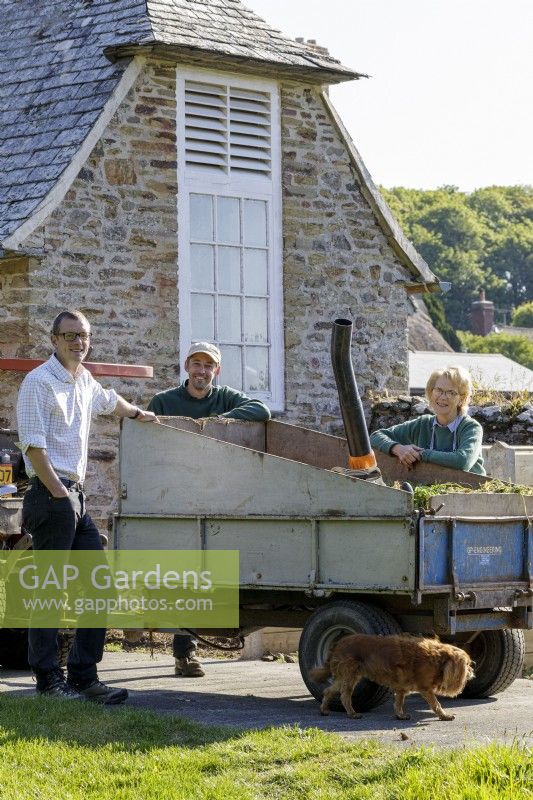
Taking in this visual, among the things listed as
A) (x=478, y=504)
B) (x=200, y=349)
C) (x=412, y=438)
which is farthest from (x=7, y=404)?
(x=478, y=504)

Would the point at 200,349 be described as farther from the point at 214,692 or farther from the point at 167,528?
the point at 214,692

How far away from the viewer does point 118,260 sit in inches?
577

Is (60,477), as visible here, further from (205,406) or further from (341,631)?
(205,406)

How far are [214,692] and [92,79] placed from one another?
302 inches

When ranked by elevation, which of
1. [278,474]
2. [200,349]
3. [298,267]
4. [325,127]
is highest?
[325,127]

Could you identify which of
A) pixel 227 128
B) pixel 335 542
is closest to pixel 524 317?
pixel 227 128

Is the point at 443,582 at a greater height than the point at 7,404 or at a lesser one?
lesser

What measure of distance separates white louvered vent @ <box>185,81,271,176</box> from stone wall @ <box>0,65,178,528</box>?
1.07 feet

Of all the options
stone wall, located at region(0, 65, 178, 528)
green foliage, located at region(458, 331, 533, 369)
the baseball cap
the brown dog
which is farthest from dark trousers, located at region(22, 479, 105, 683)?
green foliage, located at region(458, 331, 533, 369)

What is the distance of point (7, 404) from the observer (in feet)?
46.0

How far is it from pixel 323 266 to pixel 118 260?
2.50 m

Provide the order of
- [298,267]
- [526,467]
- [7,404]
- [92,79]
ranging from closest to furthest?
[526,467] < [7,404] < [92,79] < [298,267]

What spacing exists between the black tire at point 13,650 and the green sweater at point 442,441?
2.93 m

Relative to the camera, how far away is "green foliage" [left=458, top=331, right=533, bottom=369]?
8125cm
